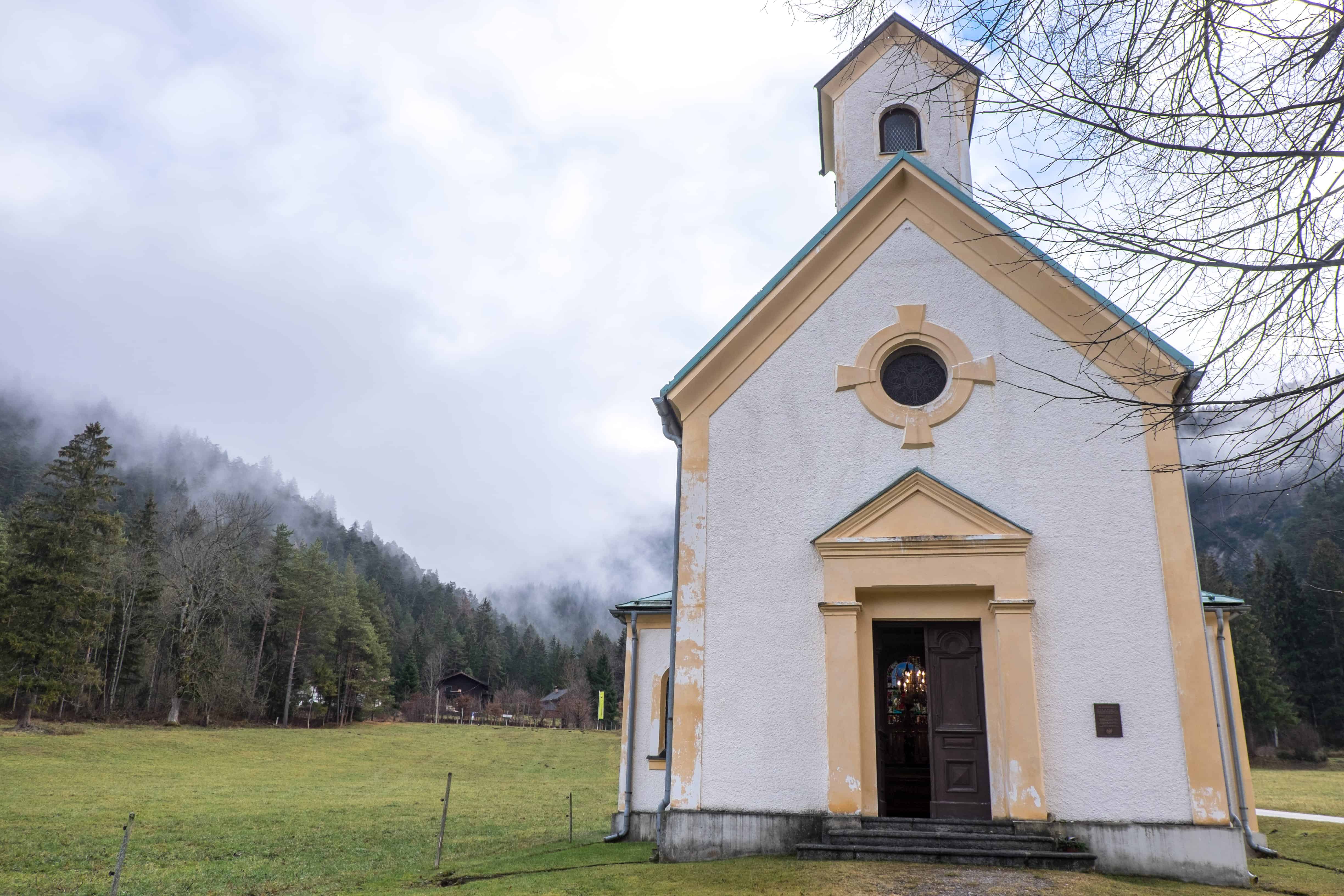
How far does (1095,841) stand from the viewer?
31.0ft

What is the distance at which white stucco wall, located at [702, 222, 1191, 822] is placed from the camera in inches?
385

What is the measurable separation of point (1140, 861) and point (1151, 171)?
7925mm

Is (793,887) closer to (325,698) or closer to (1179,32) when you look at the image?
(1179,32)

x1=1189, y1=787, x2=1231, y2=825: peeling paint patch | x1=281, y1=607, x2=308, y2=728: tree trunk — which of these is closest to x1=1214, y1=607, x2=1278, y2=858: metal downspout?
x1=1189, y1=787, x2=1231, y2=825: peeling paint patch

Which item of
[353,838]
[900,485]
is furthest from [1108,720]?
[353,838]

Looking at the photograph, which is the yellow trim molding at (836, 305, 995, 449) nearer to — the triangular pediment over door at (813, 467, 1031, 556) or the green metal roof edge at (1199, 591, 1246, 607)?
the triangular pediment over door at (813, 467, 1031, 556)

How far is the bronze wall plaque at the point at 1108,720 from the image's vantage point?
31.9 ft

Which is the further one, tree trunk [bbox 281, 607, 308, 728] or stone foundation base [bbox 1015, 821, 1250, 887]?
tree trunk [bbox 281, 607, 308, 728]

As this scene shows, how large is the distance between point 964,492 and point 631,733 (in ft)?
24.9

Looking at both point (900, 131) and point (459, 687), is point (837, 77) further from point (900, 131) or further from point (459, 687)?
point (459, 687)

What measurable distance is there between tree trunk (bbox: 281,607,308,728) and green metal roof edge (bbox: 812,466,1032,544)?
57.6 metres

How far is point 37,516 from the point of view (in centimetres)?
4122

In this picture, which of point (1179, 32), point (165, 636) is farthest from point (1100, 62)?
point (165, 636)

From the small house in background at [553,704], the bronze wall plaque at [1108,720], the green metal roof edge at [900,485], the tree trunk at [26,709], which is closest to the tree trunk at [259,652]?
the tree trunk at [26,709]
